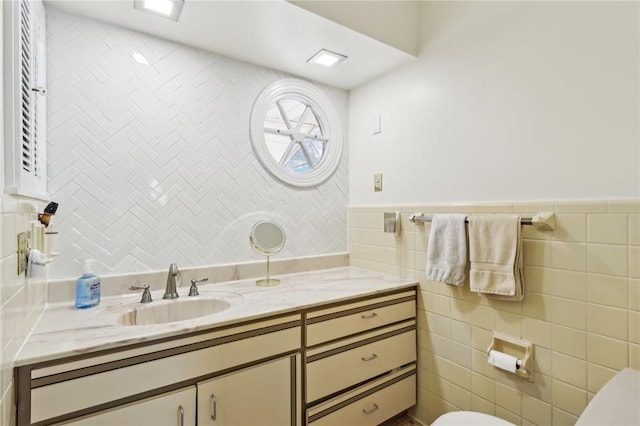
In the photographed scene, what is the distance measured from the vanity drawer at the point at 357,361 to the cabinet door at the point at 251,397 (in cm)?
12

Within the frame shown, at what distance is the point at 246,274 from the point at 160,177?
29.3 inches

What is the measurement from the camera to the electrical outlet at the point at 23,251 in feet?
3.12

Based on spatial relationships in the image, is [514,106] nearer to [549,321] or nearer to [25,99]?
[549,321]

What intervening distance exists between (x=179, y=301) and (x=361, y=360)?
0.97 metres

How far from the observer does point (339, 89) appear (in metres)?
2.38

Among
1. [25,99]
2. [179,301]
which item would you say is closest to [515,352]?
[179,301]

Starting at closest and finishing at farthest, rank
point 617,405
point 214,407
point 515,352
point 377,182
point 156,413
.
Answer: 1. point 617,405
2. point 156,413
3. point 214,407
4. point 515,352
5. point 377,182

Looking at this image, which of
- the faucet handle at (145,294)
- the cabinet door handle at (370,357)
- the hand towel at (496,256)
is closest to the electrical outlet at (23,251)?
the faucet handle at (145,294)

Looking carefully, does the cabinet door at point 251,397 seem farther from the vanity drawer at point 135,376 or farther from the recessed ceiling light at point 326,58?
the recessed ceiling light at point 326,58

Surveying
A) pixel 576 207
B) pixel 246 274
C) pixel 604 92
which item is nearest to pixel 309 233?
pixel 246 274

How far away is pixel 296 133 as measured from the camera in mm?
2213

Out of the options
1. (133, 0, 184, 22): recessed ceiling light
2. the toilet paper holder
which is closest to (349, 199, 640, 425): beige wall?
the toilet paper holder

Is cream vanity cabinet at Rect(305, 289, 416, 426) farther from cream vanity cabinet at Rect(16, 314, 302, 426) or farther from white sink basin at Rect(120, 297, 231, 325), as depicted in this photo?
white sink basin at Rect(120, 297, 231, 325)

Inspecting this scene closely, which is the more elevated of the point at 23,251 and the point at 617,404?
the point at 23,251
